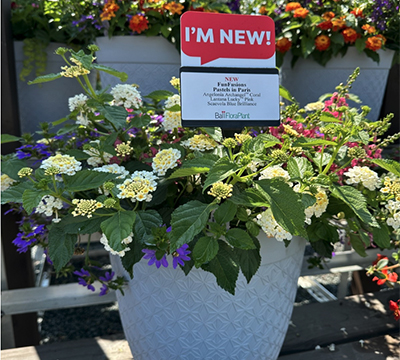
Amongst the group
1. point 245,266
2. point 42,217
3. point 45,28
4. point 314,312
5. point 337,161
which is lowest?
point 314,312

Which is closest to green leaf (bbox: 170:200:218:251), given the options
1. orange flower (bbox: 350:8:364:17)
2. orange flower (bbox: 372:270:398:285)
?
orange flower (bbox: 372:270:398:285)

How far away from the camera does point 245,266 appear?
604mm

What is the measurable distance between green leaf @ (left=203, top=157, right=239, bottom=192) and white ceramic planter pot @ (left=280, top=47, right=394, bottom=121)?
0.68m

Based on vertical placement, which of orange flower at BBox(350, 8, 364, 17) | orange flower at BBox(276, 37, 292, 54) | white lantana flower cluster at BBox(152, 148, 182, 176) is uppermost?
orange flower at BBox(350, 8, 364, 17)

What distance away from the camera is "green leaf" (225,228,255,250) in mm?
551

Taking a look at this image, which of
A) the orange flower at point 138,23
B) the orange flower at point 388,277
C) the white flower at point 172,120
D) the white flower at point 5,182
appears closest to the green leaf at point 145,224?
the white flower at point 172,120

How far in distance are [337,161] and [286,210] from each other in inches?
10.5

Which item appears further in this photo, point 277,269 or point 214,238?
point 277,269

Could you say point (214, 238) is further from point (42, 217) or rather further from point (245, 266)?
point (42, 217)

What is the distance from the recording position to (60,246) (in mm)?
596

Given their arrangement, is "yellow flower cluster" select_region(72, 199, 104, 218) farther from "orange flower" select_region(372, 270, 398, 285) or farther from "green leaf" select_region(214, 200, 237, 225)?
"orange flower" select_region(372, 270, 398, 285)

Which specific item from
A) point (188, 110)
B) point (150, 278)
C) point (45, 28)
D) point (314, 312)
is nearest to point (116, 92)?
point (188, 110)

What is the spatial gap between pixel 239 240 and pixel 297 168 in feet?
0.47

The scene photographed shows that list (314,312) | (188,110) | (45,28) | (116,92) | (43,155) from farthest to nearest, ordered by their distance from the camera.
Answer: (45,28), (314,312), (43,155), (116,92), (188,110)
